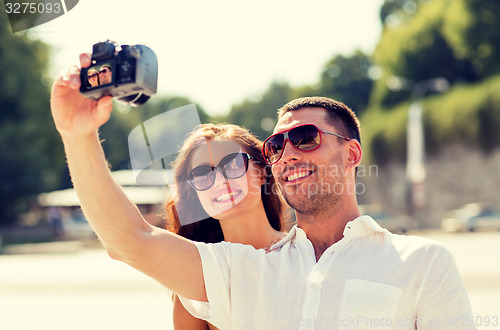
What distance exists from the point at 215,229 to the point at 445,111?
108ft

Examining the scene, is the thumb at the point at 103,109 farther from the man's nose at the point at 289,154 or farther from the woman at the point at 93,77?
the man's nose at the point at 289,154

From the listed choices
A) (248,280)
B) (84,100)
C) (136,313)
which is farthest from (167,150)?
(136,313)

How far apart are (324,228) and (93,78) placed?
1210 mm

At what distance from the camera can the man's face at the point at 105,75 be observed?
1859mm

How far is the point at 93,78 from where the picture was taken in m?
1.90

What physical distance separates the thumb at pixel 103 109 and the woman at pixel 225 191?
1471 mm

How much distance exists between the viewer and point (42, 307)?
34.4 feet

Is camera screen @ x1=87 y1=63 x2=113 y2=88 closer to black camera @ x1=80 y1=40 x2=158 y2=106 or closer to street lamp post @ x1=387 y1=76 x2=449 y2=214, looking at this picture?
black camera @ x1=80 y1=40 x2=158 y2=106

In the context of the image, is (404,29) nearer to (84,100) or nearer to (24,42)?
(24,42)

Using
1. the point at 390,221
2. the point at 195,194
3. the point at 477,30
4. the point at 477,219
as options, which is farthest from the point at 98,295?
the point at 477,30

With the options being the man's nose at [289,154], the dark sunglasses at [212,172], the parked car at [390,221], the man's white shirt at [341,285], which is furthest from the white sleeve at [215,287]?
the parked car at [390,221]

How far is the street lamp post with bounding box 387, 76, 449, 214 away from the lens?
3178 cm

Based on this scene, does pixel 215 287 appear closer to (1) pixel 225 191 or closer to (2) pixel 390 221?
(1) pixel 225 191

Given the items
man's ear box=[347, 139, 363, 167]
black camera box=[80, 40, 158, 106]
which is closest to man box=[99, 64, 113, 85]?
black camera box=[80, 40, 158, 106]
